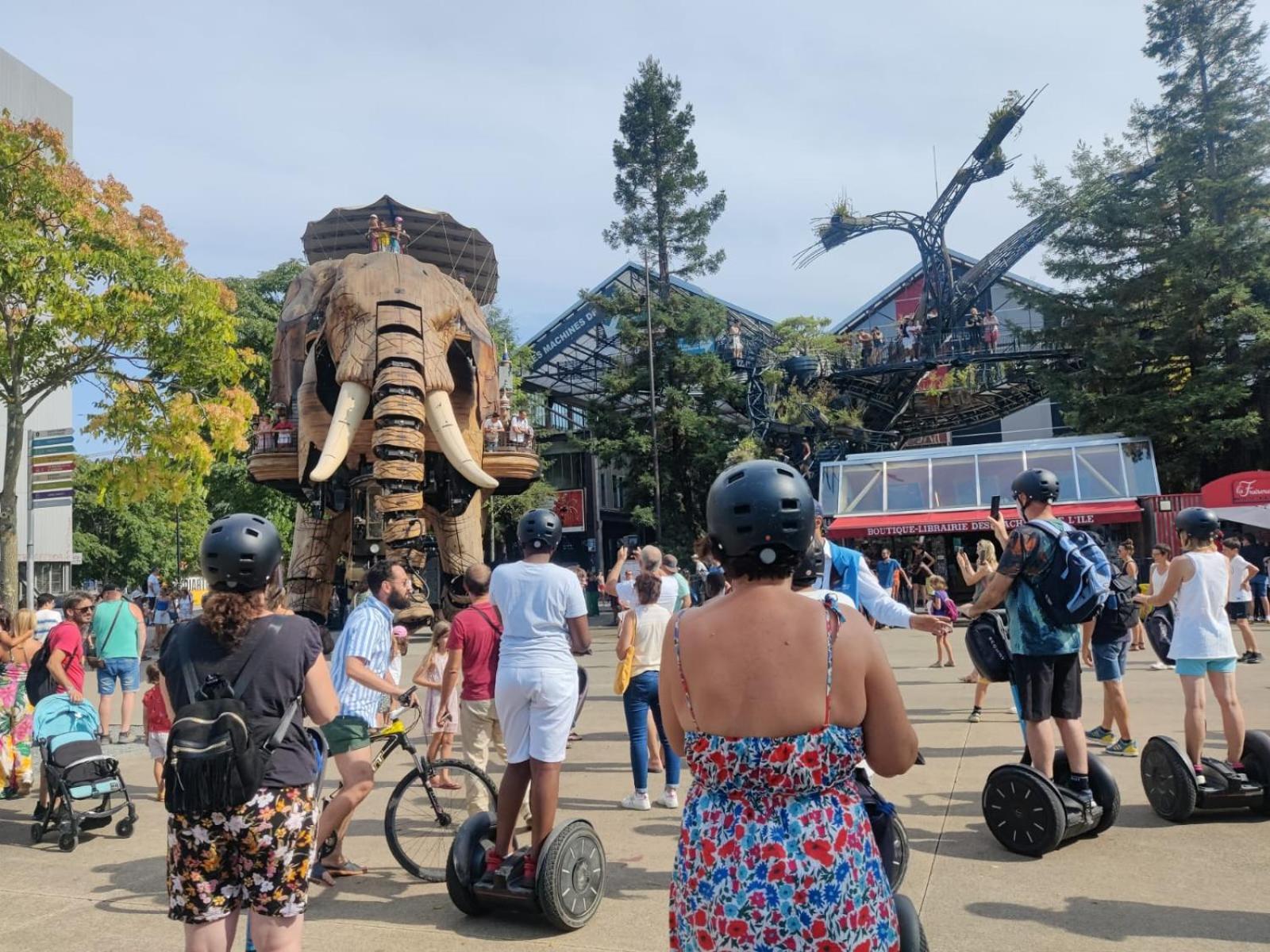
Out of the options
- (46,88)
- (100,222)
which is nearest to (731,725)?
(100,222)

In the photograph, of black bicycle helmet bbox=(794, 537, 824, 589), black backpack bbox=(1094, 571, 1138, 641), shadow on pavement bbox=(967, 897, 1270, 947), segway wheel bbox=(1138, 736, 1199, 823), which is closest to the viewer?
shadow on pavement bbox=(967, 897, 1270, 947)

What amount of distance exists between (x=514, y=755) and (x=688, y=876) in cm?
229

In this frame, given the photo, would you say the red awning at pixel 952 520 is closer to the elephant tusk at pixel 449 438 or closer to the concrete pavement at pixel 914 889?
the elephant tusk at pixel 449 438

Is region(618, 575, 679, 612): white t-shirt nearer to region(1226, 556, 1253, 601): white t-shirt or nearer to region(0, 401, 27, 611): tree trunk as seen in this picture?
region(1226, 556, 1253, 601): white t-shirt

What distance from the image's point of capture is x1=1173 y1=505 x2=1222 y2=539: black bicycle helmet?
5566mm

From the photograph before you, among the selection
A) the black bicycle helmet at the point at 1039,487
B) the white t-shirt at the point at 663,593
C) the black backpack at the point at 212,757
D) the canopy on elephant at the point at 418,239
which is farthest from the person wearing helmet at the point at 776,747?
the canopy on elephant at the point at 418,239

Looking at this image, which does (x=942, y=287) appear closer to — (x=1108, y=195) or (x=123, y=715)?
(x=1108, y=195)

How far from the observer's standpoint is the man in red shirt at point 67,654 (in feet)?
21.3

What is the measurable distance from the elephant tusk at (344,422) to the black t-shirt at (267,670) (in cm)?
946

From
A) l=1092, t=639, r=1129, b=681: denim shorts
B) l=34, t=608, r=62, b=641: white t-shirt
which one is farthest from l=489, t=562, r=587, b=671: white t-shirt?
l=34, t=608, r=62, b=641: white t-shirt

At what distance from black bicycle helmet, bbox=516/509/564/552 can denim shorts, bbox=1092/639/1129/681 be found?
4.15 metres

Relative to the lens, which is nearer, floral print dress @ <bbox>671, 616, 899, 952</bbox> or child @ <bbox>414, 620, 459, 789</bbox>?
Result: floral print dress @ <bbox>671, 616, 899, 952</bbox>

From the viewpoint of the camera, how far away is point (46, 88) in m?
41.9

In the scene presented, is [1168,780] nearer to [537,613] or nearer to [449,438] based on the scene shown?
[537,613]
